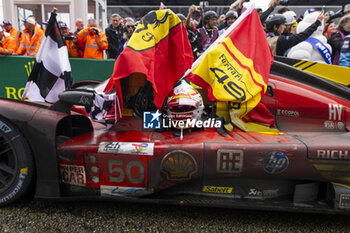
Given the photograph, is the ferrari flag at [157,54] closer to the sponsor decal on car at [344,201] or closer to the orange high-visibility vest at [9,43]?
the sponsor decal on car at [344,201]

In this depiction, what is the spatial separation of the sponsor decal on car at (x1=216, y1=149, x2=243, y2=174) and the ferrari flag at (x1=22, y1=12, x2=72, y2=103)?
1379mm

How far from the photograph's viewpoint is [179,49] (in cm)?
208

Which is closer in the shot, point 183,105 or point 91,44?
point 183,105

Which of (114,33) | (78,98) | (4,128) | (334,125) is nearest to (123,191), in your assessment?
(78,98)

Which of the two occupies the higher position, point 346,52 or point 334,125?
point 346,52

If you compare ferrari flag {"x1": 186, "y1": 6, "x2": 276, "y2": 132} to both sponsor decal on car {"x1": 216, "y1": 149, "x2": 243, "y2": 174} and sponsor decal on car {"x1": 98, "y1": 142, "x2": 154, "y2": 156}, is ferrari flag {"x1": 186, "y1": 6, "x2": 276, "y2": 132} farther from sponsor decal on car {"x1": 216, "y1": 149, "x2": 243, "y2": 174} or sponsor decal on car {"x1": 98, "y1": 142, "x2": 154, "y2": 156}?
sponsor decal on car {"x1": 98, "y1": 142, "x2": 154, "y2": 156}

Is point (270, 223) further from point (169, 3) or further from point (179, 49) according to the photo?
point (169, 3)

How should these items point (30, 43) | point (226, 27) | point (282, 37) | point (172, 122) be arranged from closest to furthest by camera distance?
1. point (172, 122)
2. point (282, 37)
3. point (226, 27)
4. point (30, 43)

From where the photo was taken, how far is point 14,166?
2.02 meters

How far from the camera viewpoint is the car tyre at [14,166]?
1951mm

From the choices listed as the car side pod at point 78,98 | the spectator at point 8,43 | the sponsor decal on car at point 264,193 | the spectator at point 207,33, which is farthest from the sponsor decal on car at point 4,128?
the spectator at point 8,43

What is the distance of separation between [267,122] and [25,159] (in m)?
1.77

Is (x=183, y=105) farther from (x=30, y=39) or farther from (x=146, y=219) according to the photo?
(x=30, y=39)

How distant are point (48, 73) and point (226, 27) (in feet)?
14.2
